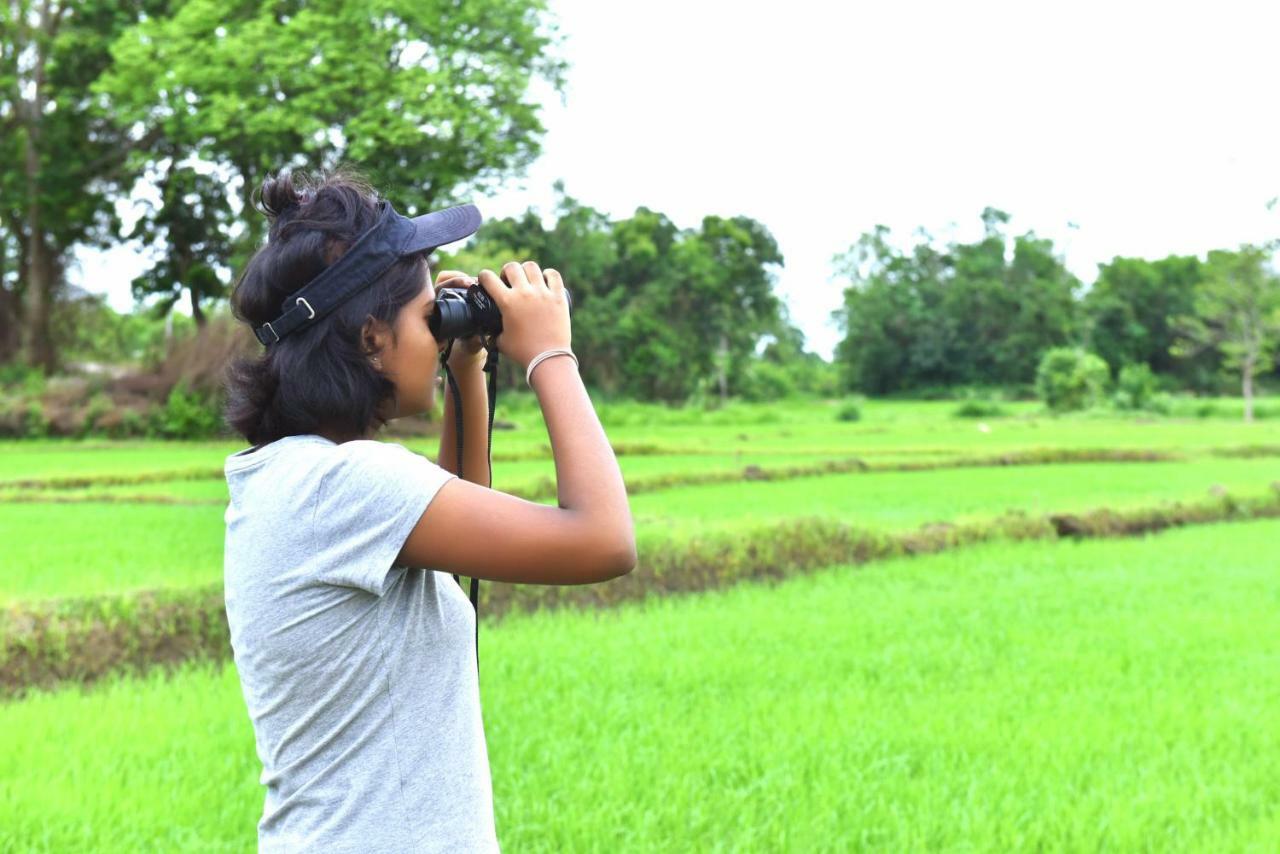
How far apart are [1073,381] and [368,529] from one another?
3337 cm

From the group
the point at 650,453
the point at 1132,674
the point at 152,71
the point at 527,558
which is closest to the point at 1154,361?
the point at 650,453

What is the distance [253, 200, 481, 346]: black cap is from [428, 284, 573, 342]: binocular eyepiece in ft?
0.23

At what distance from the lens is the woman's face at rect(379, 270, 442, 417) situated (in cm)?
135

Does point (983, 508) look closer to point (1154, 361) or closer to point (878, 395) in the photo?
point (878, 395)

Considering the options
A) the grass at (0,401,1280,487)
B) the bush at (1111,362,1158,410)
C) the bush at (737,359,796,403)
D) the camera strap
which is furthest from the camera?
the bush at (737,359,796,403)

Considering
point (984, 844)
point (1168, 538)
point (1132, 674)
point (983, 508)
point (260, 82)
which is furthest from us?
point (260, 82)

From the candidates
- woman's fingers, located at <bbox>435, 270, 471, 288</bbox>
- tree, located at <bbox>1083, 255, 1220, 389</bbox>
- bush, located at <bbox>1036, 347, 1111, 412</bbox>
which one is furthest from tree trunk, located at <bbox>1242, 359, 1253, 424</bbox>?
woman's fingers, located at <bbox>435, 270, 471, 288</bbox>

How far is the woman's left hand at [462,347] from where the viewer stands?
4.82 feet

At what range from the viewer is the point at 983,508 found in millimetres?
9570

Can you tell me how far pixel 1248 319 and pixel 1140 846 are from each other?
34.8 meters

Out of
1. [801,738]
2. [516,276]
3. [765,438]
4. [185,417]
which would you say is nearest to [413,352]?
[516,276]

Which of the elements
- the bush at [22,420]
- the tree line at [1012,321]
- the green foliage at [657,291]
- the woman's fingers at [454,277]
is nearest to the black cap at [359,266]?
the woman's fingers at [454,277]

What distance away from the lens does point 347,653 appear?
126 centimetres

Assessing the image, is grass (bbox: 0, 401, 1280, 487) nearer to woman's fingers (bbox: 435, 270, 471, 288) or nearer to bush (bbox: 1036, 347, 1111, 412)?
bush (bbox: 1036, 347, 1111, 412)
